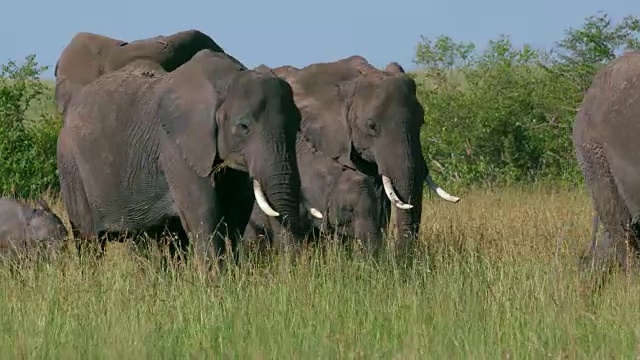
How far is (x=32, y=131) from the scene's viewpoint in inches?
725

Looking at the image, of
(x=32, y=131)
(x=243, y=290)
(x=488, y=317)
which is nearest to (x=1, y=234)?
(x=243, y=290)

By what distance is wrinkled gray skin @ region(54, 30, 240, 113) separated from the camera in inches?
440

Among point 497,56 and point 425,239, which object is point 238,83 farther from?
point 497,56

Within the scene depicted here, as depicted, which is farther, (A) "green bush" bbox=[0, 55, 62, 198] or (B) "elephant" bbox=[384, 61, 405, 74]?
(A) "green bush" bbox=[0, 55, 62, 198]

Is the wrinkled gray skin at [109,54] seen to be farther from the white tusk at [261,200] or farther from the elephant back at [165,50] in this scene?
the white tusk at [261,200]

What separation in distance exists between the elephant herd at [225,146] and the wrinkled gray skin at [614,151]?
5.95 feet

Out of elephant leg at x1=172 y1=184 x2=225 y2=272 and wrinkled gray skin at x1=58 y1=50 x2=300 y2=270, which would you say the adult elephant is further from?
Result: elephant leg at x1=172 y1=184 x2=225 y2=272

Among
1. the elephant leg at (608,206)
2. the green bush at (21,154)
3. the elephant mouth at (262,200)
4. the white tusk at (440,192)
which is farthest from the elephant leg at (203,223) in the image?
the green bush at (21,154)

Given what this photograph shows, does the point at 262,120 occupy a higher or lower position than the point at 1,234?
higher

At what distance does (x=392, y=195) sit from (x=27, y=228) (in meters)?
2.72

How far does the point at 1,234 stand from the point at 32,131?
798 cm

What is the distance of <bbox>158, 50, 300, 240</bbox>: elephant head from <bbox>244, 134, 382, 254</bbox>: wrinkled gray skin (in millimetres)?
1810

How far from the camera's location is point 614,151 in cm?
849

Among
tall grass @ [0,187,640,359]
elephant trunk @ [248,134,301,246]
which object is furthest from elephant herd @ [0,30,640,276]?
tall grass @ [0,187,640,359]
